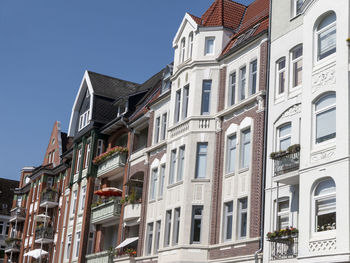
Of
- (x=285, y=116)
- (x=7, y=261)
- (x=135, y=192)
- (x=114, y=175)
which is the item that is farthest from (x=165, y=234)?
(x=7, y=261)

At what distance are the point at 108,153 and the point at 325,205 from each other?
2334cm

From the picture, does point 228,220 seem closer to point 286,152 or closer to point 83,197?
point 286,152

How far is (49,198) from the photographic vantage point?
179ft

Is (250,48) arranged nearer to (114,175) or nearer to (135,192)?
(135,192)

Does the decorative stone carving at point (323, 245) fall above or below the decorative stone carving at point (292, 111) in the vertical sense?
below

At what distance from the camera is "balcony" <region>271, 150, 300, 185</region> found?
23.3 metres

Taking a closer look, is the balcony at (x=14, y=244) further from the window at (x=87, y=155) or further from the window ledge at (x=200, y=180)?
the window ledge at (x=200, y=180)

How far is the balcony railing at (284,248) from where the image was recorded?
22.6 m

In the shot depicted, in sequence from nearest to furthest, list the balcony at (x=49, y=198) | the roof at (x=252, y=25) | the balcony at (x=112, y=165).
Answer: the roof at (x=252, y=25) → the balcony at (x=112, y=165) → the balcony at (x=49, y=198)

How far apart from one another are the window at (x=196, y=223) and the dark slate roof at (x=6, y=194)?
186ft

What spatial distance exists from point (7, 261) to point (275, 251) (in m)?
50.5

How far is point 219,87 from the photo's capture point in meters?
31.2

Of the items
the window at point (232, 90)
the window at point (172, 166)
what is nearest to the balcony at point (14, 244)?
the window at point (172, 166)

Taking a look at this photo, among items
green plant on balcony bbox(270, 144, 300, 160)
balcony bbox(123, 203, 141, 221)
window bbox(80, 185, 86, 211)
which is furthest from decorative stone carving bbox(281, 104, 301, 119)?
window bbox(80, 185, 86, 211)
